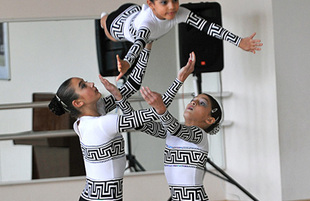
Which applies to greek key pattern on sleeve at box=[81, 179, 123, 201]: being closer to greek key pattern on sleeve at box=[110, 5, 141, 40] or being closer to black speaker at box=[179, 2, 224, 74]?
greek key pattern on sleeve at box=[110, 5, 141, 40]

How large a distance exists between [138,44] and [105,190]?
0.72 m

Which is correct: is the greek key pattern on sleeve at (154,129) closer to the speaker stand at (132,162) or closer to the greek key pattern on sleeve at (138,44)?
the greek key pattern on sleeve at (138,44)

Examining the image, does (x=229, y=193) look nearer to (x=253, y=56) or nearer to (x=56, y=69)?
(x=253, y=56)

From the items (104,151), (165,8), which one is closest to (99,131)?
(104,151)

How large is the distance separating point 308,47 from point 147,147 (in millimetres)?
1477

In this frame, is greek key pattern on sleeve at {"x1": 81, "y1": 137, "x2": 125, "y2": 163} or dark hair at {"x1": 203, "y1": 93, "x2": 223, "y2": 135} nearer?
greek key pattern on sleeve at {"x1": 81, "y1": 137, "x2": 125, "y2": 163}

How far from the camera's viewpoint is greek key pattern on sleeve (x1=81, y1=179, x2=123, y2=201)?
90.4 inches

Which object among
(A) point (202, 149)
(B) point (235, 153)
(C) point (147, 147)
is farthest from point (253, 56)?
(A) point (202, 149)

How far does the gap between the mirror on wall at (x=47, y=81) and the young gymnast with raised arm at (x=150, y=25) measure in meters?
1.20

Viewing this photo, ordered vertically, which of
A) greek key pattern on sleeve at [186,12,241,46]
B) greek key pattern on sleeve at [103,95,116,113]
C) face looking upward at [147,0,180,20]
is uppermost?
face looking upward at [147,0,180,20]

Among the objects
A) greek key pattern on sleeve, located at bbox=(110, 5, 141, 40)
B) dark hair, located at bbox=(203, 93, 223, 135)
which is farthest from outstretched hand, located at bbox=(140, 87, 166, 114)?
greek key pattern on sleeve, located at bbox=(110, 5, 141, 40)

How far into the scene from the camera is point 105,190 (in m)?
2.30

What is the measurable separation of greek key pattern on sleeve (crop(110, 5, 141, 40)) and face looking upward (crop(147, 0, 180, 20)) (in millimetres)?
196

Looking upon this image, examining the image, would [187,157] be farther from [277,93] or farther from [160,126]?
[277,93]
